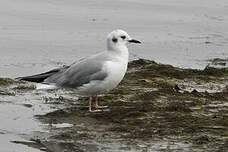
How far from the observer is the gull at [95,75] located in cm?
912

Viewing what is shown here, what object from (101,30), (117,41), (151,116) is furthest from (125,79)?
(101,30)

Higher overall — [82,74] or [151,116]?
[82,74]

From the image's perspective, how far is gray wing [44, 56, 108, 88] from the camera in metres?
9.16

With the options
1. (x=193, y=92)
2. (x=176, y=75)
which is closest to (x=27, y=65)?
(x=176, y=75)

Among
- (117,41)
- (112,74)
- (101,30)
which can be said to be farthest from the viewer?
(101,30)

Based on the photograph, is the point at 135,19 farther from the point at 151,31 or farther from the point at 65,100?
the point at 65,100

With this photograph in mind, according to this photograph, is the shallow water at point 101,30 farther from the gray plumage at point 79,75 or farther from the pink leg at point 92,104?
the pink leg at point 92,104

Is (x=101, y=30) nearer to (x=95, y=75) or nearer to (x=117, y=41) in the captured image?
(x=117, y=41)

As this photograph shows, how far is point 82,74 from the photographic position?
9250 millimetres

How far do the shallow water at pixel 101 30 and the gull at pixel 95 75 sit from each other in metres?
1.78

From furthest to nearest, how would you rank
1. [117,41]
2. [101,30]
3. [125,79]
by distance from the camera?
[101,30] → [125,79] → [117,41]

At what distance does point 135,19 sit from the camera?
1603 cm

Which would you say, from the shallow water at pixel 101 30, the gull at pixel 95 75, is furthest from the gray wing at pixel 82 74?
the shallow water at pixel 101 30

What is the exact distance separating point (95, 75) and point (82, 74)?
188 millimetres
